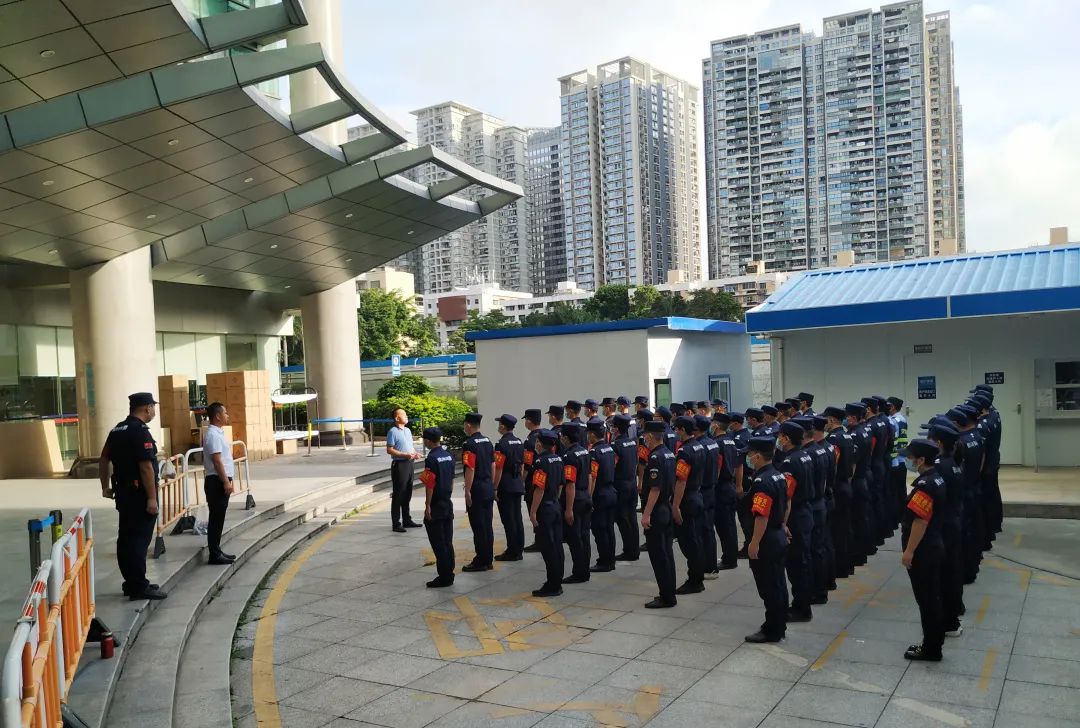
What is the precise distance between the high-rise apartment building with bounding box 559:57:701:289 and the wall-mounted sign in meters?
94.1

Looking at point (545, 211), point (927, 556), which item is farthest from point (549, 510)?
point (545, 211)

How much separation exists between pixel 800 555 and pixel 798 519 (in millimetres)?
300

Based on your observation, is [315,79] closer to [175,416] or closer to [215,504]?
[175,416]

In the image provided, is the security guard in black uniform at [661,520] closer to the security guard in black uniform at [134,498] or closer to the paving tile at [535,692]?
the paving tile at [535,692]

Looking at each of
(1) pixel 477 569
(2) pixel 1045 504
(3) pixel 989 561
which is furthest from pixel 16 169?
(2) pixel 1045 504

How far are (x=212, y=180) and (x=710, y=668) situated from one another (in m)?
10.5

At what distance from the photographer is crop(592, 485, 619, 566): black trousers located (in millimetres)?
8930

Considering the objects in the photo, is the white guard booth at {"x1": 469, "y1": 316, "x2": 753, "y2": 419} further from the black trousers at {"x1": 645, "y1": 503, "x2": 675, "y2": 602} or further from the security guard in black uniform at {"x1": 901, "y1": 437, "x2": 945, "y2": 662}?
the security guard in black uniform at {"x1": 901, "y1": 437, "x2": 945, "y2": 662}

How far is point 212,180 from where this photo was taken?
1285cm

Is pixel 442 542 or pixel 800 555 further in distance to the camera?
pixel 442 542

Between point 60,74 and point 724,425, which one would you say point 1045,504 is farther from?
point 60,74

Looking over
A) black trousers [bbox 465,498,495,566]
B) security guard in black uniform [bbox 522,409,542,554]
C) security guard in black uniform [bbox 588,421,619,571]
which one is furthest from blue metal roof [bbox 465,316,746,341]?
black trousers [bbox 465,498,495,566]

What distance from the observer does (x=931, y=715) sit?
5.06m

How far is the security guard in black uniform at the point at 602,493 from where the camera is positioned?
881cm
